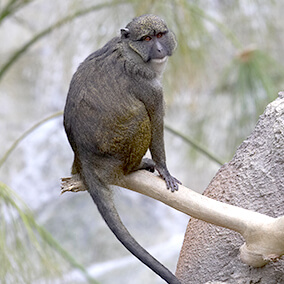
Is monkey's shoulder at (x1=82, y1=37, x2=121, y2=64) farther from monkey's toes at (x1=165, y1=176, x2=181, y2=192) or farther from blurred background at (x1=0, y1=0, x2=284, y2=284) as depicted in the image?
blurred background at (x1=0, y1=0, x2=284, y2=284)

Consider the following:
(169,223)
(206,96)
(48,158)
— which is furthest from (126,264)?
(206,96)

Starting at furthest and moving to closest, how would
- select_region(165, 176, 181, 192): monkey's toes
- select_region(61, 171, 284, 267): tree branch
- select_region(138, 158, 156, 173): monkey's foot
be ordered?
select_region(138, 158, 156, 173): monkey's foot < select_region(165, 176, 181, 192): monkey's toes < select_region(61, 171, 284, 267): tree branch

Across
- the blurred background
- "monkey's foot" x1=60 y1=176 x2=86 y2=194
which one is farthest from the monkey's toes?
the blurred background

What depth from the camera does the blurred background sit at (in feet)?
9.04

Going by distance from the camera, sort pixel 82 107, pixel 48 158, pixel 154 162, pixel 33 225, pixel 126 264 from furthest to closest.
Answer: pixel 48 158, pixel 126 264, pixel 33 225, pixel 154 162, pixel 82 107

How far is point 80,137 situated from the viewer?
1.50 metres

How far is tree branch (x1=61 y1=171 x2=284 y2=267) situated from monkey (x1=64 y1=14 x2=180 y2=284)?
0.08 m

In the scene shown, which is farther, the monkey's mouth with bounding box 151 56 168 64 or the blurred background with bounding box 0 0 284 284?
the blurred background with bounding box 0 0 284 284

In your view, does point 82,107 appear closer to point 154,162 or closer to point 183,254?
point 154,162

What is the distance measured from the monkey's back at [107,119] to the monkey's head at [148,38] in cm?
6

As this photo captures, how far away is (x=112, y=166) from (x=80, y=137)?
125 millimetres

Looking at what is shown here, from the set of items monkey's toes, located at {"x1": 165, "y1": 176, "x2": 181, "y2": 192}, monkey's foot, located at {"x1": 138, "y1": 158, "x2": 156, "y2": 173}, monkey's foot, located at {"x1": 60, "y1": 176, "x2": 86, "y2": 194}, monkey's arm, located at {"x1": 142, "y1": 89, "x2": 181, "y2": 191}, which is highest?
monkey's arm, located at {"x1": 142, "y1": 89, "x2": 181, "y2": 191}

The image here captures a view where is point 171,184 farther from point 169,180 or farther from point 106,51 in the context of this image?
point 106,51

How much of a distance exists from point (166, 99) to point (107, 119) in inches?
53.1
